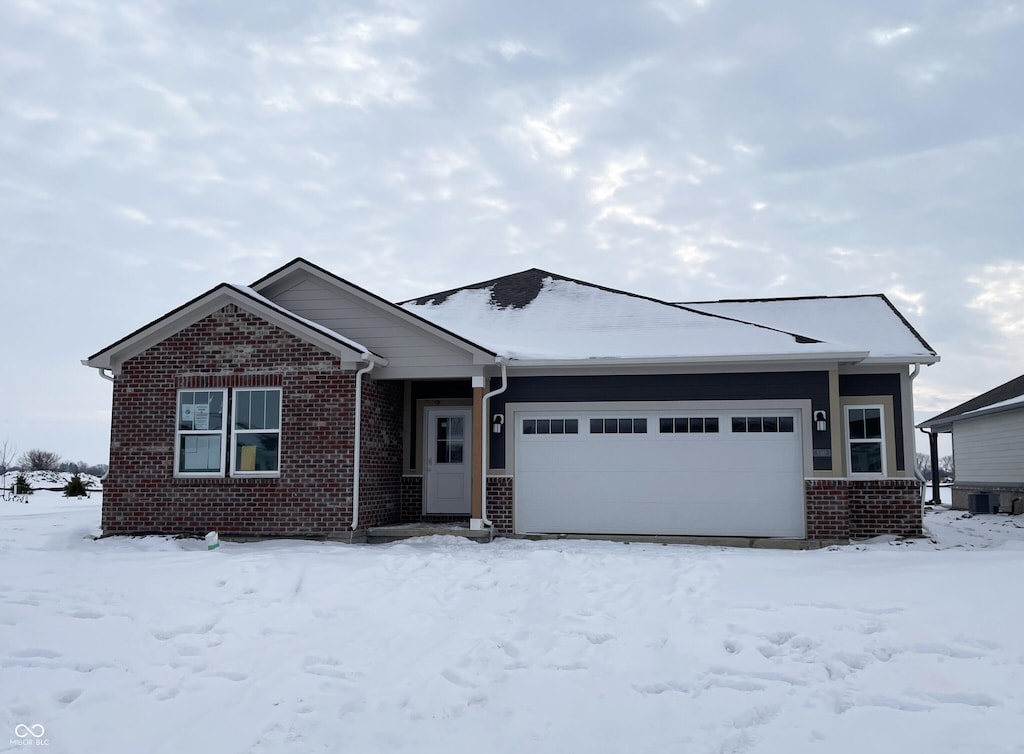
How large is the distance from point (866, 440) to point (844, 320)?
322 centimetres

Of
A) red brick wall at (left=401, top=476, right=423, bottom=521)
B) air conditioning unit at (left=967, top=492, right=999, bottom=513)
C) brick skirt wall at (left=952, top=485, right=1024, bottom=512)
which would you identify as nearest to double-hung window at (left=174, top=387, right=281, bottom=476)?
red brick wall at (left=401, top=476, right=423, bottom=521)

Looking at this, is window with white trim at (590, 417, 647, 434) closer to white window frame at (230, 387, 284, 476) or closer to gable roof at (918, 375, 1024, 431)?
white window frame at (230, 387, 284, 476)

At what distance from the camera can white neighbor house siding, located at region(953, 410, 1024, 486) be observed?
64.2 feet

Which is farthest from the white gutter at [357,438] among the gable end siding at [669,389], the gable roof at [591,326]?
the gable end siding at [669,389]

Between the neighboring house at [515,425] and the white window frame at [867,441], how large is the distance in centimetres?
3

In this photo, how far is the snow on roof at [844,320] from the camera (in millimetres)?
12719

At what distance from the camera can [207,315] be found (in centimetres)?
1252

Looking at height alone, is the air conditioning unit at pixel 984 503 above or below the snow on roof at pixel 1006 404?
below

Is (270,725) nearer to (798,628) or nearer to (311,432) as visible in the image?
(798,628)

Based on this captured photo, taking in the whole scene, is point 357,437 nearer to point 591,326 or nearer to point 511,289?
point 591,326

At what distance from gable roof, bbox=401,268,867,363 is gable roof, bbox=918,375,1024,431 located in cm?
912

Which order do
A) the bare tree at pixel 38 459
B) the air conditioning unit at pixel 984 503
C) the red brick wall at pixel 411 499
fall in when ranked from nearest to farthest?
the red brick wall at pixel 411 499 → the air conditioning unit at pixel 984 503 → the bare tree at pixel 38 459

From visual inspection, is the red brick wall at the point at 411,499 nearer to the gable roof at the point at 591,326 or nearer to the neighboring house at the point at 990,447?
the gable roof at the point at 591,326

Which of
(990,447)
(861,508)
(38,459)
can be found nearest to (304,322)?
(861,508)
